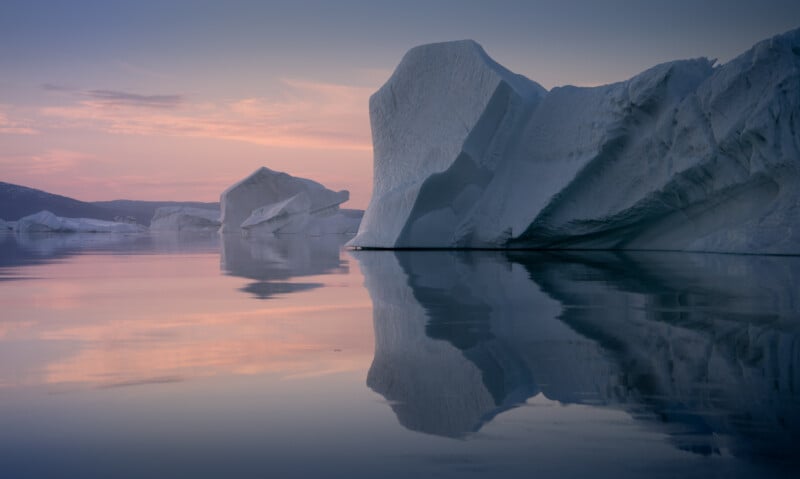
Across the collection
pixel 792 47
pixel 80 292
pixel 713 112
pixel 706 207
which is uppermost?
pixel 792 47

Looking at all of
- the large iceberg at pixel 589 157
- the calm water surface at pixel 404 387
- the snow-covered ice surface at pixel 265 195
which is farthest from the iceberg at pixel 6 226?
the calm water surface at pixel 404 387

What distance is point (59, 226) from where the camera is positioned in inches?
1697

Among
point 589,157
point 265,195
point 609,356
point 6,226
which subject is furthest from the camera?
point 6,226

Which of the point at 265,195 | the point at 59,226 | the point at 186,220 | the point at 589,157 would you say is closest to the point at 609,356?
the point at 589,157

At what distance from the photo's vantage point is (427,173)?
545 inches

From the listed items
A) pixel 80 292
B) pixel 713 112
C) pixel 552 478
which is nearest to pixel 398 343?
pixel 552 478

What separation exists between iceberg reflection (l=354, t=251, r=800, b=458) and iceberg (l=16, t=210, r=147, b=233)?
41.5 metres

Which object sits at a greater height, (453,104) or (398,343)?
(453,104)

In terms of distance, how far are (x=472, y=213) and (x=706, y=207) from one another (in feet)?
13.6

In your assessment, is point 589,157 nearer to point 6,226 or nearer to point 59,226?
point 59,226

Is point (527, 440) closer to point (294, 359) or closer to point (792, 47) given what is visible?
point (294, 359)

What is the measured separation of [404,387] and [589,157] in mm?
10851

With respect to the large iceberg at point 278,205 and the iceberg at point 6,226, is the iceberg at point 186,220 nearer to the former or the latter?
the iceberg at point 6,226

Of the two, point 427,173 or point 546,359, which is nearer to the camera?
point 546,359
